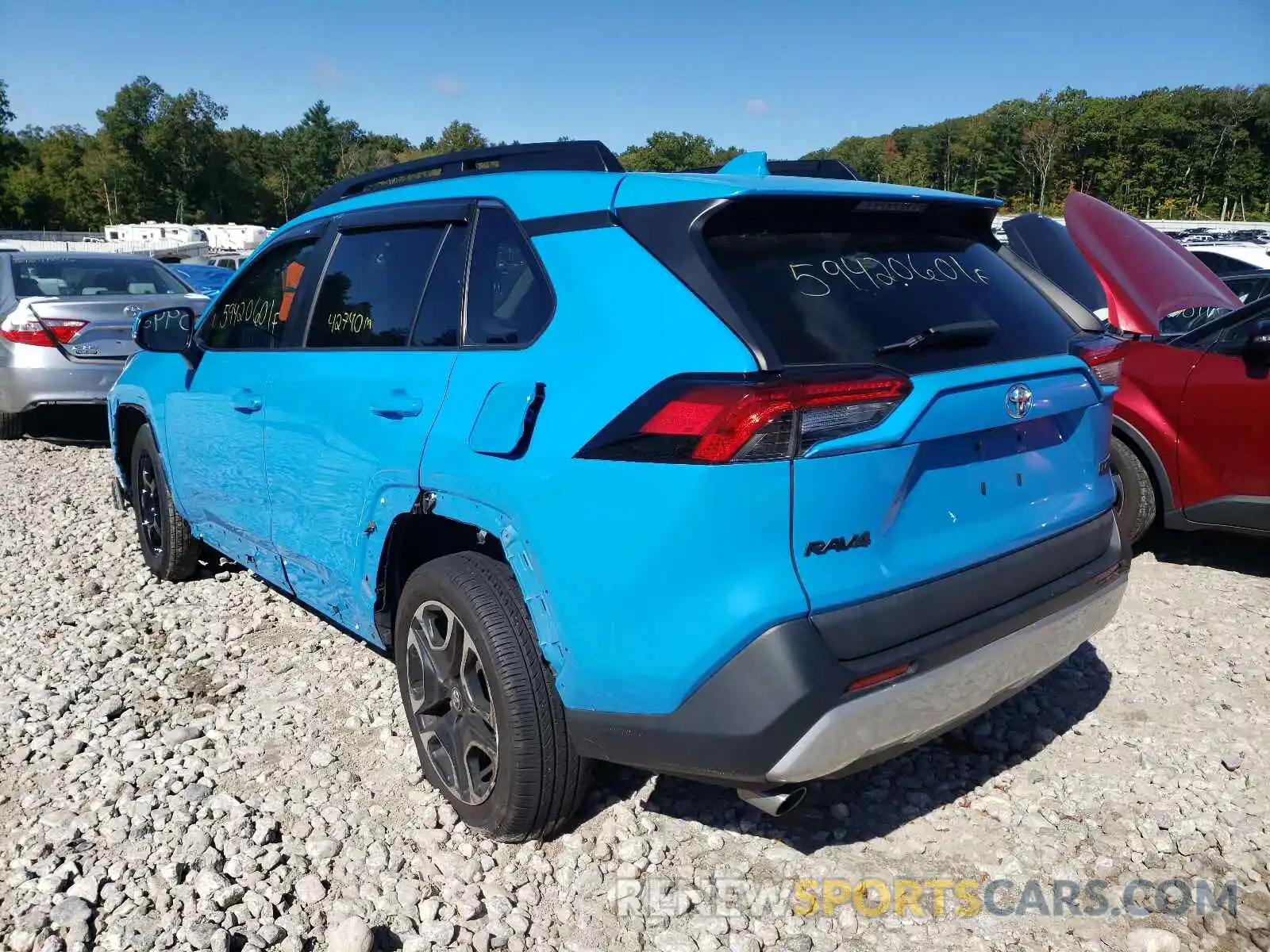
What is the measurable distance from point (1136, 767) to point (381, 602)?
7.94 ft

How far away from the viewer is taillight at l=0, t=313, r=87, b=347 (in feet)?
24.9

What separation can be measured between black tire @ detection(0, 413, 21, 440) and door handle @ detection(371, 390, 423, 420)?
725 centimetres

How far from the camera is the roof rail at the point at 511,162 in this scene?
268 centimetres

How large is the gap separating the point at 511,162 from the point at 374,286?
1.97 feet

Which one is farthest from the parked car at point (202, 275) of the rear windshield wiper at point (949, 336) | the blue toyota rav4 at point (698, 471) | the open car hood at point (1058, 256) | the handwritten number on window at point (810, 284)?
the rear windshield wiper at point (949, 336)

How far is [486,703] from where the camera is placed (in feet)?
8.37

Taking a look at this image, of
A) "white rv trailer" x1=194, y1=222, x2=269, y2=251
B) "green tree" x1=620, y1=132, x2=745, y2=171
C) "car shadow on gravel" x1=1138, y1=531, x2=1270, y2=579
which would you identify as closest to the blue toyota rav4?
"car shadow on gravel" x1=1138, y1=531, x2=1270, y2=579

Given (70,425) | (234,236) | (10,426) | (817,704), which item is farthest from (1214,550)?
(234,236)

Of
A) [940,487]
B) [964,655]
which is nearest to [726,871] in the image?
[964,655]

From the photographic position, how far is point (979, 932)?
7.52 ft

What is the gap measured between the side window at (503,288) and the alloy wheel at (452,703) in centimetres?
76

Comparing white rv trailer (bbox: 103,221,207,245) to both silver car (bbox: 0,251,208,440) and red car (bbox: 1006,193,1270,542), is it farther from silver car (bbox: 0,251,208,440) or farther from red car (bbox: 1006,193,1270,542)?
red car (bbox: 1006,193,1270,542)

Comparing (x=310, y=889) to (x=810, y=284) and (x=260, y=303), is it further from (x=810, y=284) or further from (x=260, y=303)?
(x=260, y=303)

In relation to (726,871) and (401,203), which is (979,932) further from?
(401,203)
